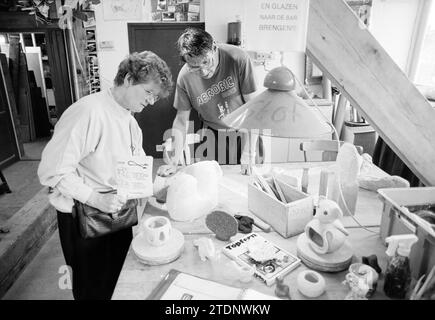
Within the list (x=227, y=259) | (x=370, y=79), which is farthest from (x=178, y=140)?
(x=370, y=79)

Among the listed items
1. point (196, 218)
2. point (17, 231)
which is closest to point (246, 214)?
point (196, 218)

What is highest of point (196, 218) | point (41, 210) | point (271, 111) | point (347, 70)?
point (347, 70)

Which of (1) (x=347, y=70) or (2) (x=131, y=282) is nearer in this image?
(2) (x=131, y=282)

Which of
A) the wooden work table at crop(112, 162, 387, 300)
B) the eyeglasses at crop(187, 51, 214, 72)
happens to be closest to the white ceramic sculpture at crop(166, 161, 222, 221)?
the wooden work table at crop(112, 162, 387, 300)

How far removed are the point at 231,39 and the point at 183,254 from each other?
341cm

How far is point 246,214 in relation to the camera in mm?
1577

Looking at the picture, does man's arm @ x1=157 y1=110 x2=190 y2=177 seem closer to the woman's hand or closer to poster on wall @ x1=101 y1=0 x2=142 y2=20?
the woman's hand

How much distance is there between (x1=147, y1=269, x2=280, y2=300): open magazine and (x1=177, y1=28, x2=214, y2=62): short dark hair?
49.6 inches

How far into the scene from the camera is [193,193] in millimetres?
1515

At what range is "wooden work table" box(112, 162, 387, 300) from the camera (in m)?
1.08

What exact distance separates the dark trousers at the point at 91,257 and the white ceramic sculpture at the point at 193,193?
0.44m

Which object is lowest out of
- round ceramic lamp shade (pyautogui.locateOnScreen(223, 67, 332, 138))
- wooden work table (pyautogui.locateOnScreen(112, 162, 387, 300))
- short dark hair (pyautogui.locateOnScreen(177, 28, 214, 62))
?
wooden work table (pyautogui.locateOnScreen(112, 162, 387, 300))

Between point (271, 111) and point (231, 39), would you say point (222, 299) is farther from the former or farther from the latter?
point (231, 39)
